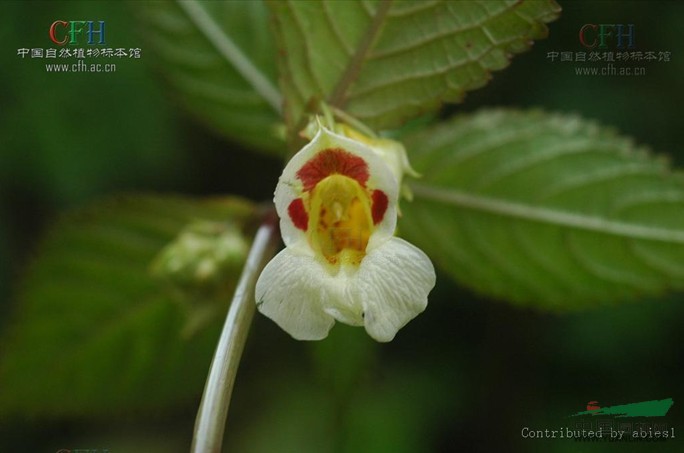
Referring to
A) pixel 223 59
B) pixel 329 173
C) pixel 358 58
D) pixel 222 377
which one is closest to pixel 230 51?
pixel 223 59

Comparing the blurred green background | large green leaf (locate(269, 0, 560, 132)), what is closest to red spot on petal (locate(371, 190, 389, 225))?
large green leaf (locate(269, 0, 560, 132))

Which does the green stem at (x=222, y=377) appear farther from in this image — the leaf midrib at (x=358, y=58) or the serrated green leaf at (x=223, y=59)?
the serrated green leaf at (x=223, y=59)

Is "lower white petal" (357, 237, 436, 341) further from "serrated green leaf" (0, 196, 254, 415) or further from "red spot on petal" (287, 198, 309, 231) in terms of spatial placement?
"serrated green leaf" (0, 196, 254, 415)

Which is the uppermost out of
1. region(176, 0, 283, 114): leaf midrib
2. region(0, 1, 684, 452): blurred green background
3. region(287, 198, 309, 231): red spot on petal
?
region(176, 0, 283, 114): leaf midrib

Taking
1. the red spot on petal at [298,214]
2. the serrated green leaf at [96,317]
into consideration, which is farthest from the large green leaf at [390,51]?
the serrated green leaf at [96,317]

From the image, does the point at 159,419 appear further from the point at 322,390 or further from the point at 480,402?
the point at 480,402

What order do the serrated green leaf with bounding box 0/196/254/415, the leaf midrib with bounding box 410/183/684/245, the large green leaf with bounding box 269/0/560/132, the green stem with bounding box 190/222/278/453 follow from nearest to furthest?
the green stem with bounding box 190/222/278/453, the large green leaf with bounding box 269/0/560/132, the leaf midrib with bounding box 410/183/684/245, the serrated green leaf with bounding box 0/196/254/415
